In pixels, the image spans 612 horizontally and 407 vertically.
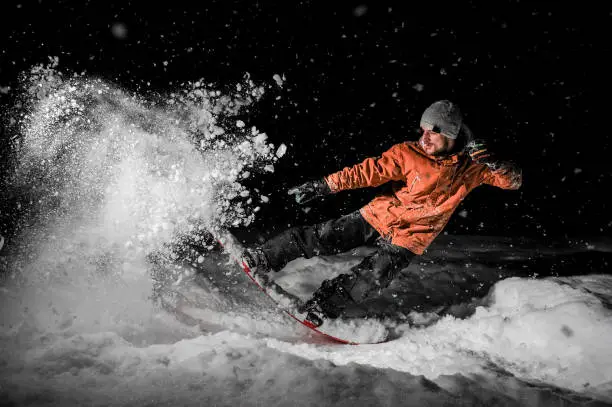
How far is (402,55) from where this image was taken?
4.80 metres

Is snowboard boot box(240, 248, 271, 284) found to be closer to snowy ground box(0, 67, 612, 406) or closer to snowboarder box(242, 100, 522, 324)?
snowboarder box(242, 100, 522, 324)

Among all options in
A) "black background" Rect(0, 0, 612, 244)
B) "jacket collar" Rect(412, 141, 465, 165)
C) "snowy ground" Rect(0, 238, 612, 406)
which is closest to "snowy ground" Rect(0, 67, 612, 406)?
"snowy ground" Rect(0, 238, 612, 406)

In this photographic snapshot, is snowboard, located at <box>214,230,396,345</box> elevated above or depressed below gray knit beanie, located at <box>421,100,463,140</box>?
below

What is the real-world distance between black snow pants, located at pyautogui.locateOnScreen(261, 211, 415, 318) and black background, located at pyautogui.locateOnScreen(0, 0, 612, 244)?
201 cm

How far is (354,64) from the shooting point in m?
4.74

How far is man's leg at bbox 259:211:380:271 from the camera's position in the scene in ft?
10.3

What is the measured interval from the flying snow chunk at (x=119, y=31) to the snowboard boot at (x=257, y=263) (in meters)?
3.36

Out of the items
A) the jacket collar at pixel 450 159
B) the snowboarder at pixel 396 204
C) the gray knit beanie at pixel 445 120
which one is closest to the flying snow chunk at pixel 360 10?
the snowboarder at pixel 396 204

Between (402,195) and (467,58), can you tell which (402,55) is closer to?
(467,58)

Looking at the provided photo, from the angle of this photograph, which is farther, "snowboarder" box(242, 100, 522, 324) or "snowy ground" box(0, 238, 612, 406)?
"snowboarder" box(242, 100, 522, 324)

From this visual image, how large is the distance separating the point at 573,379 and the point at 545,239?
506 cm

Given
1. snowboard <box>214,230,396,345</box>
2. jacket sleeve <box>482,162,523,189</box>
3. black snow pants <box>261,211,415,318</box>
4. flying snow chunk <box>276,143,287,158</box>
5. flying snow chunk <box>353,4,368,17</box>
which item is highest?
flying snow chunk <box>353,4,368,17</box>

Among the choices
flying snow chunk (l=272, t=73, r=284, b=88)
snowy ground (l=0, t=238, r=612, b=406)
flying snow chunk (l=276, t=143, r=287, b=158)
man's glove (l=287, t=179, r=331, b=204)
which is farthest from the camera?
flying snow chunk (l=276, t=143, r=287, b=158)

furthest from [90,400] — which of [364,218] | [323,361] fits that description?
[364,218]
